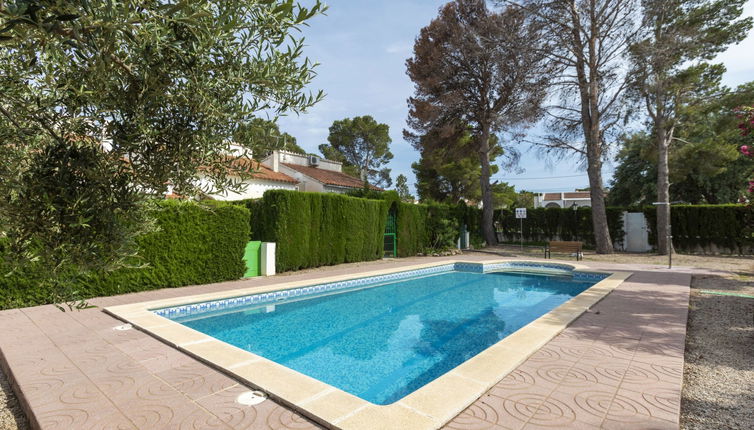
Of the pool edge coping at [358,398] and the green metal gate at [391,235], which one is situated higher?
the green metal gate at [391,235]

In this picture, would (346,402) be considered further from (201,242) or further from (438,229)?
(438,229)

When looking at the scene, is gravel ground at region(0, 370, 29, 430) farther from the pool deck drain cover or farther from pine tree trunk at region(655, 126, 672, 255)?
pine tree trunk at region(655, 126, 672, 255)

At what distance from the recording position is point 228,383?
148 inches

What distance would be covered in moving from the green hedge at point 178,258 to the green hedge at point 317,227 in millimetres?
1385

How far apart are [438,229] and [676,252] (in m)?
12.2

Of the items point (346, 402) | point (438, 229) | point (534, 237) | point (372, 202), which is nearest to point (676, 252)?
point (534, 237)

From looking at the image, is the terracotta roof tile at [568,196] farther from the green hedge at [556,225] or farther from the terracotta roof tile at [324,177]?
the terracotta roof tile at [324,177]

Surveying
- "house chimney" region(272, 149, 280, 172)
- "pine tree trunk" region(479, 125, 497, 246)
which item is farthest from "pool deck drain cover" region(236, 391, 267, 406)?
"house chimney" region(272, 149, 280, 172)

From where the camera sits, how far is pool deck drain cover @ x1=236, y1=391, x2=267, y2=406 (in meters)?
3.35

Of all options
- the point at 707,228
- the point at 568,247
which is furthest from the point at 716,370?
the point at 707,228

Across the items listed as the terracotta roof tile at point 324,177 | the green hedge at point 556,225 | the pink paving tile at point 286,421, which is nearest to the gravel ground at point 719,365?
the pink paving tile at point 286,421

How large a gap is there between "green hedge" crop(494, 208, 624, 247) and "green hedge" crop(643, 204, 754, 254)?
169 cm

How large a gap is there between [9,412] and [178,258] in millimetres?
6174

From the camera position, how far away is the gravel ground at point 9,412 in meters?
3.31
